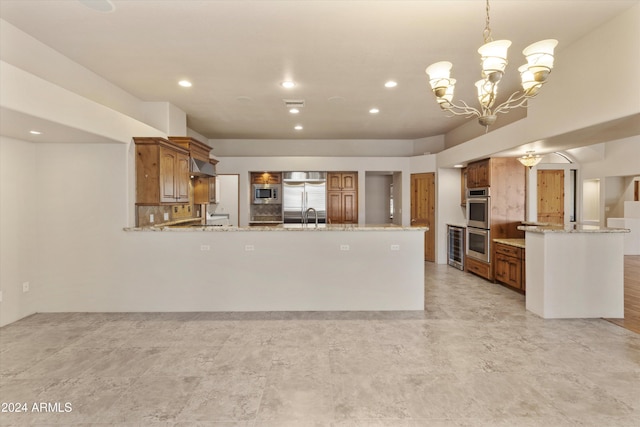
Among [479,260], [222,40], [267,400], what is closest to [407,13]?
[222,40]

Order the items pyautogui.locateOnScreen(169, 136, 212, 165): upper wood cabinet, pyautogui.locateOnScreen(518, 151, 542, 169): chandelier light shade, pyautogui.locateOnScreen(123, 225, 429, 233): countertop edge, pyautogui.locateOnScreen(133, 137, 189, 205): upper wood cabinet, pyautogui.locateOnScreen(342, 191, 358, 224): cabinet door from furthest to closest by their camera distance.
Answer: pyautogui.locateOnScreen(342, 191, 358, 224): cabinet door → pyautogui.locateOnScreen(169, 136, 212, 165): upper wood cabinet → pyautogui.locateOnScreen(518, 151, 542, 169): chandelier light shade → pyautogui.locateOnScreen(133, 137, 189, 205): upper wood cabinet → pyautogui.locateOnScreen(123, 225, 429, 233): countertop edge

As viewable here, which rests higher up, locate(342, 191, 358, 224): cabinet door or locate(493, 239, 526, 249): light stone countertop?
locate(342, 191, 358, 224): cabinet door

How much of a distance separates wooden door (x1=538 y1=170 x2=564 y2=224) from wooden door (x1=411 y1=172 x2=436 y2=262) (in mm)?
2485

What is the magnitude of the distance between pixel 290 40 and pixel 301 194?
15.6 feet

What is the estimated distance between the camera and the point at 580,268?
3.90 metres

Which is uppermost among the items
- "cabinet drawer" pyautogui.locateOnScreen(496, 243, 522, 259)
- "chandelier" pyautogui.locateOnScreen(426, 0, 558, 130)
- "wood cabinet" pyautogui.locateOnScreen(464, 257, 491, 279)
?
"chandelier" pyautogui.locateOnScreen(426, 0, 558, 130)

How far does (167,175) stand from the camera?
4555 millimetres

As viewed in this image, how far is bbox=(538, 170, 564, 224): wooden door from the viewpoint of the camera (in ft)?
24.1

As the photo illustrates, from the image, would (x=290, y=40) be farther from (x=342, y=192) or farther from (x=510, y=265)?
(x=342, y=192)

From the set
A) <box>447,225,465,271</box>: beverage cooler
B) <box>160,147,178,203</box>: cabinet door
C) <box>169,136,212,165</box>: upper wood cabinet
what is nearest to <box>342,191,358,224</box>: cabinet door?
<box>447,225,465,271</box>: beverage cooler

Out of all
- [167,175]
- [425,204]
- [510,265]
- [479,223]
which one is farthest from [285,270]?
[425,204]

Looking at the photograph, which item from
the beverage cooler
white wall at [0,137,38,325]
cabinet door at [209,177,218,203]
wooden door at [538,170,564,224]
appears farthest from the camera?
wooden door at [538,170,564,224]

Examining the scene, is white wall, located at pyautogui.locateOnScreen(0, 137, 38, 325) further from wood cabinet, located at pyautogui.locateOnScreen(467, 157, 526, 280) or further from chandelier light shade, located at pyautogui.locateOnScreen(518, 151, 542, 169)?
chandelier light shade, located at pyautogui.locateOnScreen(518, 151, 542, 169)

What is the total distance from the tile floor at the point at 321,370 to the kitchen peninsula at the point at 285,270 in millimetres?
228
